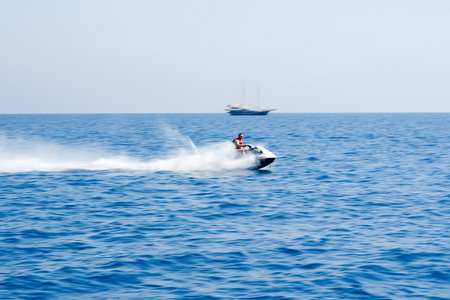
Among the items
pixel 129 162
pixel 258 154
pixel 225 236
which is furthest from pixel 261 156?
pixel 225 236

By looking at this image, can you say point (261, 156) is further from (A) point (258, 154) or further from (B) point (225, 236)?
(B) point (225, 236)

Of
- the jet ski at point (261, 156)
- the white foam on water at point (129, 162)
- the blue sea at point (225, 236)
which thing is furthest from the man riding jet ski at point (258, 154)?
the blue sea at point (225, 236)

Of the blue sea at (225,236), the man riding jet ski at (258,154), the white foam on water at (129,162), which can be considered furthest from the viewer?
the white foam on water at (129,162)

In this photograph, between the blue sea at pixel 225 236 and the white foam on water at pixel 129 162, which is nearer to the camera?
the blue sea at pixel 225 236

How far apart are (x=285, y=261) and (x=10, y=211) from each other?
1175 cm

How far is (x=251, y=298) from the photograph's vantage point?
10.9 meters

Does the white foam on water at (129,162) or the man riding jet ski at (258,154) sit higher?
the man riding jet ski at (258,154)

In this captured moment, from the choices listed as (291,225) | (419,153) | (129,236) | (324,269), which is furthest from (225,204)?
(419,153)

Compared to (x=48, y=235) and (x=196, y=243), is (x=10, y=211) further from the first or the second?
(x=196, y=243)

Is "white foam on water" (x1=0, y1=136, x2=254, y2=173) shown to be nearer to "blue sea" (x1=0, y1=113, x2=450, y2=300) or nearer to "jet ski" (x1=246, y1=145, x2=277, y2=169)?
"jet ski" (x1=246, y1=145, x2=277, y2=169)

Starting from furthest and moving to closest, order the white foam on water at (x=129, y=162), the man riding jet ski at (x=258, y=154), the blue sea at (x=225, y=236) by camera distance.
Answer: the white foam on water at (x=129, y=162)
the man riding jet ski at (x=258, y=154)
the blue sea at (x=225, y=236)

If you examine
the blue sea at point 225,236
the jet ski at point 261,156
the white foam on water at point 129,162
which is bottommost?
the blue sea at point 225,236

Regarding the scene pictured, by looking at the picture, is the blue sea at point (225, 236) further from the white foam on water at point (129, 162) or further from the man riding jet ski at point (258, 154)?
the white foam on water at point (129, 162)

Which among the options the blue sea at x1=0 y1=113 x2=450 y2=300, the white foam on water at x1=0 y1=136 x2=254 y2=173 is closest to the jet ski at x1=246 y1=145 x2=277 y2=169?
the white foam on water at x1=0 y1=136 x2=254 y2=173
